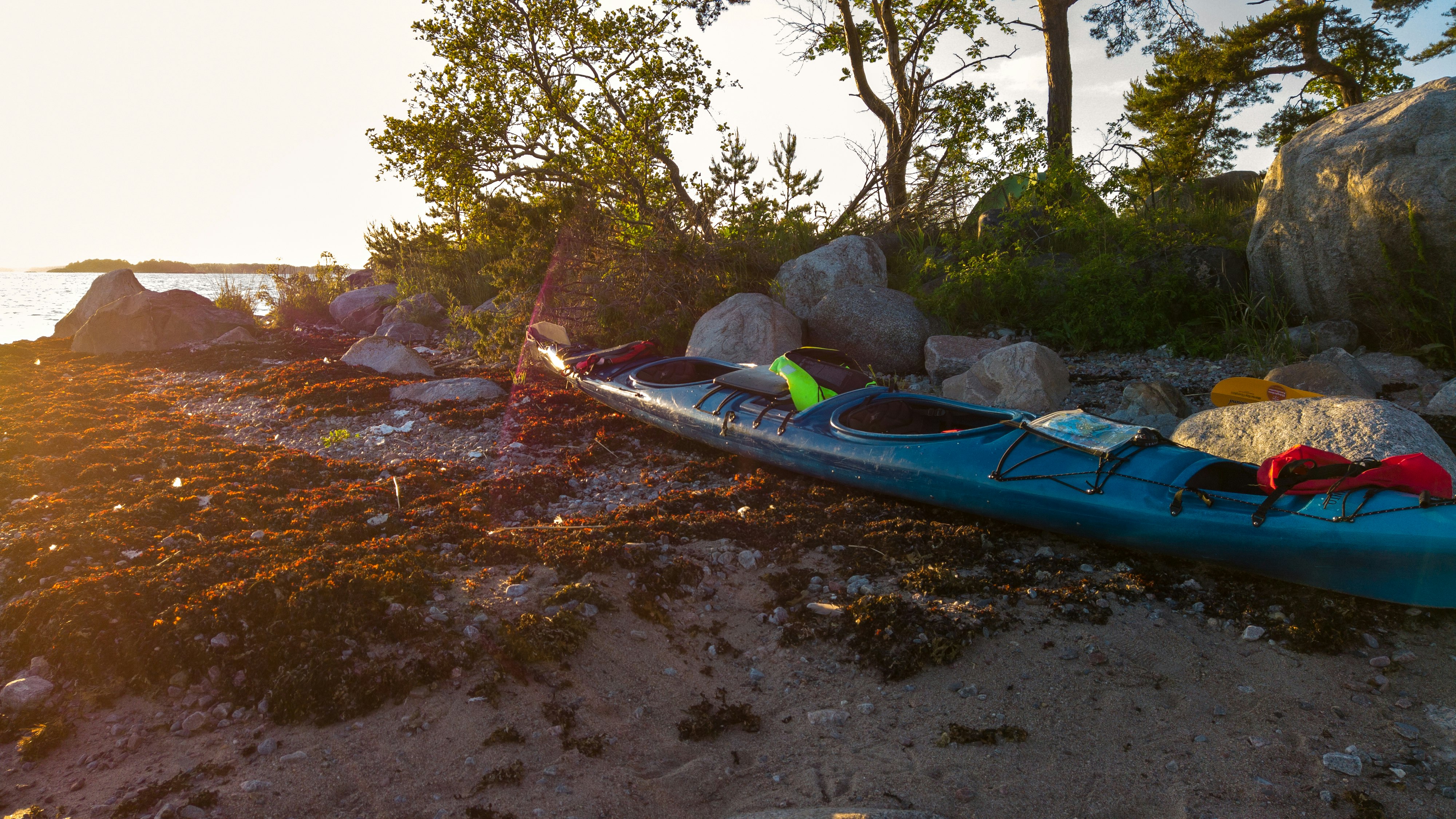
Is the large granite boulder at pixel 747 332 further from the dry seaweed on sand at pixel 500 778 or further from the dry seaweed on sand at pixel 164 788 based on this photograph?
the dry seaweed on sand at pixel 164 788

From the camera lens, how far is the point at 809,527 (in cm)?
404

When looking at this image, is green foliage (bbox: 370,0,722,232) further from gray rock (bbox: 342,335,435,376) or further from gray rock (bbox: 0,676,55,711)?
gray rock (bbox: 0,676,55,711)

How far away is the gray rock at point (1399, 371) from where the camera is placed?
19.1 feet

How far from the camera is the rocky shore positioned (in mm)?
2213

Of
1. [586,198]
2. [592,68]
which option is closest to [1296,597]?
[586,198]

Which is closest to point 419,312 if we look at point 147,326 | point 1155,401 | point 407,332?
point 407,332

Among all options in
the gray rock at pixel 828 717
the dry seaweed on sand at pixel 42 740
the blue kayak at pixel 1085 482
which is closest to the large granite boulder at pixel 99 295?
the blue kayak at pixel 1085 482

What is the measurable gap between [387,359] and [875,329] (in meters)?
5.50

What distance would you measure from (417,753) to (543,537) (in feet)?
4.79

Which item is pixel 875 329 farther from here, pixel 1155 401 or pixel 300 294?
pixel 300 294

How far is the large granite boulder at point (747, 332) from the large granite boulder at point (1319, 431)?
382cm

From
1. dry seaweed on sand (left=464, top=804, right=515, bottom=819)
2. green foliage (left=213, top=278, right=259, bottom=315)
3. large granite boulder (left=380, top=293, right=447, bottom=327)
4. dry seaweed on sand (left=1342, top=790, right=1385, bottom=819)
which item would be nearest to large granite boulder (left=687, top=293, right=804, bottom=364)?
dry seaweed on sand (left=464, top=804, right=515, bottom=819)

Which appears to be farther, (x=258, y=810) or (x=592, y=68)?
(x=592, y=68)

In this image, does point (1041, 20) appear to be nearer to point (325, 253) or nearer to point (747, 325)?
point (747, 325)
